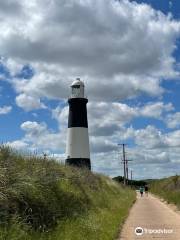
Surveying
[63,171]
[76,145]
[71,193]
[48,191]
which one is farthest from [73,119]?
[48,191]

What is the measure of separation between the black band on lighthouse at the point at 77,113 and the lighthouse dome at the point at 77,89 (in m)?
0.47

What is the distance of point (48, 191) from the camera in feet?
51.6

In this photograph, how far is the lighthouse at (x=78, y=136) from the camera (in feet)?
144

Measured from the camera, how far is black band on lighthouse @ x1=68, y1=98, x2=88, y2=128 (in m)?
44.3

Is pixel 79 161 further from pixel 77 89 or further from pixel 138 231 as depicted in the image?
pixel 138 231

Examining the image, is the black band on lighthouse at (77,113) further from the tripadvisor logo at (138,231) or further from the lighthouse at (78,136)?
the tripadvisor logo at (138,231)

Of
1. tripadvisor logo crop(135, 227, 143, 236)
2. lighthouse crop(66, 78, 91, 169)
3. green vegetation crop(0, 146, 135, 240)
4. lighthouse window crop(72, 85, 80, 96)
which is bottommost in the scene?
tripadvisor logo crop(135, 227, 143, 236)

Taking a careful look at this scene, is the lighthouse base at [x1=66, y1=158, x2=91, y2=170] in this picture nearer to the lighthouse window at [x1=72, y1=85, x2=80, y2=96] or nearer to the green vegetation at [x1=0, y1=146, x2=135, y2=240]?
the lighthouse window at [x1=72, y1=85, x2=80, y2=96]

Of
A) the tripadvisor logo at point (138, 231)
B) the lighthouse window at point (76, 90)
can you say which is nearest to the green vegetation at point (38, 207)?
the tripadvisor logo at point (138, 231)

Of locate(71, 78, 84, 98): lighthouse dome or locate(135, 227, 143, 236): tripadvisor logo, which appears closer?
locate(135, 227, 143, 236): tripadvisor logo

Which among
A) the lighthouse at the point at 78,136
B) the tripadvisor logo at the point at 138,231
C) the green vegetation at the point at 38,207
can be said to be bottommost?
the tripadvisor logo at the point at 138,231

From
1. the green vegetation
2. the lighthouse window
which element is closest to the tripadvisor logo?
the green vegetation

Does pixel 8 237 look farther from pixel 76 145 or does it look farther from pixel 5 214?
pixel 76 145

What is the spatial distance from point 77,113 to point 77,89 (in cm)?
272
